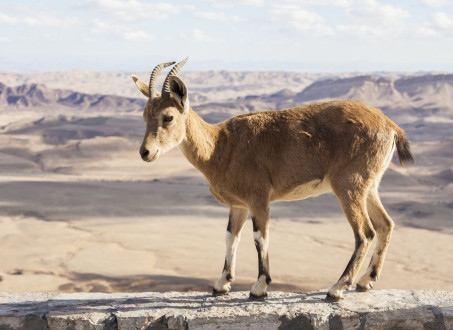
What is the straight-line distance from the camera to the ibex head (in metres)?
5.57

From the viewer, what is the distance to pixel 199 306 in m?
6.11

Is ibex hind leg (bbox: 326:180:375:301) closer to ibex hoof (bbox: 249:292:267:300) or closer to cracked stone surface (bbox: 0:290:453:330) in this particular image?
cracked stone surface (bbox: 0:290:453:330)

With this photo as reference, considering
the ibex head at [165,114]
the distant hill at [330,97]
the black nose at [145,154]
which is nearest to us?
the black nose at [145,154]

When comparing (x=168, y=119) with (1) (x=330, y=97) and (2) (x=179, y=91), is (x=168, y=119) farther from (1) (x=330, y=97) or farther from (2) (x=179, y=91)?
(1) (x=330, y=97)

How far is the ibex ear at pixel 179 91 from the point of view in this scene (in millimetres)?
5492

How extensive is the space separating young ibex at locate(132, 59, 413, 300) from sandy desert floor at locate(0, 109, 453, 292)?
320 inches

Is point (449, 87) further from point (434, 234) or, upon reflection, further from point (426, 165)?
point (434, 234)

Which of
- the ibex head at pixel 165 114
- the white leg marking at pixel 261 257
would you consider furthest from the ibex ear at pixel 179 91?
the white leg marking at pixel 261 257

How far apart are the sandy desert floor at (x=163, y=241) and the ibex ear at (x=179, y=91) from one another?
8.89 meters

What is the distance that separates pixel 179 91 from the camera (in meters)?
5.62

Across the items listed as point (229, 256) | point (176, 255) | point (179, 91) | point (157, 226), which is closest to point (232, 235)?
point (229, 256)

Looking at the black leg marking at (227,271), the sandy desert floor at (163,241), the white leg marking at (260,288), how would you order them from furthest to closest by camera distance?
1. the sandy desert floor at (163,241)
2. the black leg marking at (227,271)
3. the white leg marking at (260,288)

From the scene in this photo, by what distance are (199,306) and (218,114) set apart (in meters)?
61.1

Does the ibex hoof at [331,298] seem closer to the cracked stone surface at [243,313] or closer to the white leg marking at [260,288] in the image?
the cracked stone surface at [243,313]
